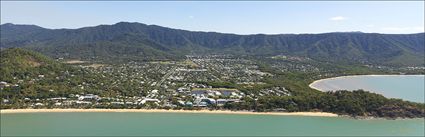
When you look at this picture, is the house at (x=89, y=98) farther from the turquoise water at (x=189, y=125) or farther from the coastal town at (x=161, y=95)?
the turquoise water at (x=189, y=125)

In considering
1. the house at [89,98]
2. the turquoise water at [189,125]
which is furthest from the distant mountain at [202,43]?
the turquoise water at [189,125]

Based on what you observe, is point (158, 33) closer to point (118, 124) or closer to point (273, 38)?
point (273, 38)

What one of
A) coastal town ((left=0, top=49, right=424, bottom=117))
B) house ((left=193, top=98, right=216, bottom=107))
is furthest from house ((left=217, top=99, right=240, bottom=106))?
house ((left=193, top=98, right=216, bottom=107))

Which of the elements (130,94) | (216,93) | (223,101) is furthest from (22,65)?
(223,101)

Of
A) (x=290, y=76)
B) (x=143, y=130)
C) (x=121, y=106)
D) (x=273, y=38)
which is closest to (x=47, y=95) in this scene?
(x=121, y=106)

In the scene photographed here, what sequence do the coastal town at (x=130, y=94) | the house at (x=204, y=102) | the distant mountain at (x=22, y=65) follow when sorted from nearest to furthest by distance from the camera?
the coastal town at (x=130, y=94)
the house at (x=204, y=102)
the distant mountain at (x=22, y=65)

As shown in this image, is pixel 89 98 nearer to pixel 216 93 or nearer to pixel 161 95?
pixel 161 95
